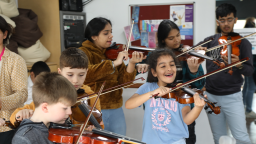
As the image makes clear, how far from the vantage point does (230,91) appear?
2.02m

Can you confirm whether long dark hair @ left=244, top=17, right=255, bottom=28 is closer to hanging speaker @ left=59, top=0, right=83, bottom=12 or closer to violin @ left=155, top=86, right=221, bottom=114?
hanging speaker @ left=59, top=0, right=83, bottom=12

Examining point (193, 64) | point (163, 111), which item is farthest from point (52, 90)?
point (193, 64)

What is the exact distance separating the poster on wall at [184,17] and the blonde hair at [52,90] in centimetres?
311

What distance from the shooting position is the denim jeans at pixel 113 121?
1701mm

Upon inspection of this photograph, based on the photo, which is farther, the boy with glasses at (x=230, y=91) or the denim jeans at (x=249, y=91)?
the denim jeans at (x=249, y=91)

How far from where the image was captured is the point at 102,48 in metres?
1.82

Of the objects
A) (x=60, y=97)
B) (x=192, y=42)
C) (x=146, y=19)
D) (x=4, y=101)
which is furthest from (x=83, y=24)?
(x=60, y=97)

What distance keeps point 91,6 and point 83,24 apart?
0.35m

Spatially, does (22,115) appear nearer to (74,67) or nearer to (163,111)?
(74,67)

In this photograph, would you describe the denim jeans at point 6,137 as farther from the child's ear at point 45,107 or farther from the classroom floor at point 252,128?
the classroom floor at point 252,128

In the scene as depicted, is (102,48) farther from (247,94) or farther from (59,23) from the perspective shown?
(247,94)

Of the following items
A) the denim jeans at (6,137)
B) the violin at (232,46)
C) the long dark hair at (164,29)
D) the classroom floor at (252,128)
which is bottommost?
the classroom floor at (252,128)

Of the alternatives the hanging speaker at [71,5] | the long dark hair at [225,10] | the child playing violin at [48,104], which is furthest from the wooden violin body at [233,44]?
the hanging speaker at [71,5]

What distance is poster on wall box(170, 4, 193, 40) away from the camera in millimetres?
3775
